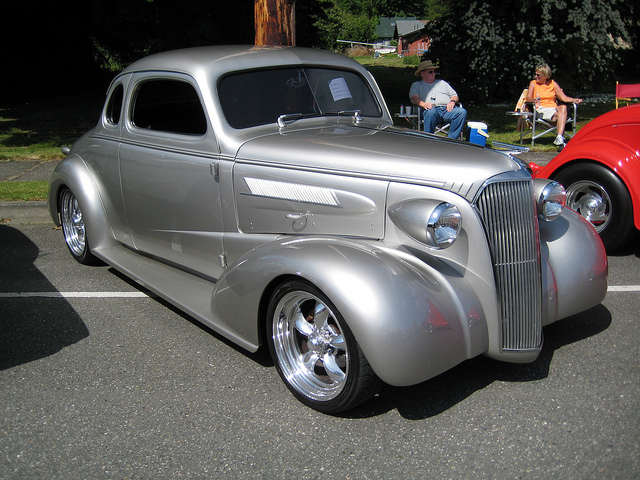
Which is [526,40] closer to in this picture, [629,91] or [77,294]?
[629,91]

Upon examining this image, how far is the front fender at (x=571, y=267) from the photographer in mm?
3354

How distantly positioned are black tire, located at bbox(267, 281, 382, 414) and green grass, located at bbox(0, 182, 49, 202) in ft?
14.7

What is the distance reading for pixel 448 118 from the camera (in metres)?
8.91

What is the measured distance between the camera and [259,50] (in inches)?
167

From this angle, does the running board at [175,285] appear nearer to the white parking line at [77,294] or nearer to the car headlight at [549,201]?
the white parking line at [77,294]

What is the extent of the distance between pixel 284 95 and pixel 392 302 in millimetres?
1898

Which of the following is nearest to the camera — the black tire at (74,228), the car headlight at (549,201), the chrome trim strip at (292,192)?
the chrome trim strip at (292,192)

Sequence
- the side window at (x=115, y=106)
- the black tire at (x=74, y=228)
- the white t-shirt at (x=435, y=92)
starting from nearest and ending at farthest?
the side window at (x=115, y=106), the black tire at (x=74, y=228), the white t-shirt at (x=435, y=92)

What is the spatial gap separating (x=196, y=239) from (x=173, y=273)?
0.39 meters

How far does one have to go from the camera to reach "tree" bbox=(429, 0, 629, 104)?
1468 cm

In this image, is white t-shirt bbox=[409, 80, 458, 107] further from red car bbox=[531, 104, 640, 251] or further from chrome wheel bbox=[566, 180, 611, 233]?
chrome wheel bbox=[566, 180, 611, 233]

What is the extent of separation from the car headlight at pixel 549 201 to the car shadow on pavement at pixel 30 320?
298cm

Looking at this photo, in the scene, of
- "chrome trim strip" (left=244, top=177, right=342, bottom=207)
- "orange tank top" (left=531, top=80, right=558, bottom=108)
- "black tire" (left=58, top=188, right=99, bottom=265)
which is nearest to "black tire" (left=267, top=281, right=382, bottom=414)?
"chrome trim strip" (left=244, top=177, right=342, bottom=207)

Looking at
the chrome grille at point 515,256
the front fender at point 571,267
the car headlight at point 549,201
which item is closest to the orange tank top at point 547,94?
the front fender at point 571,267
